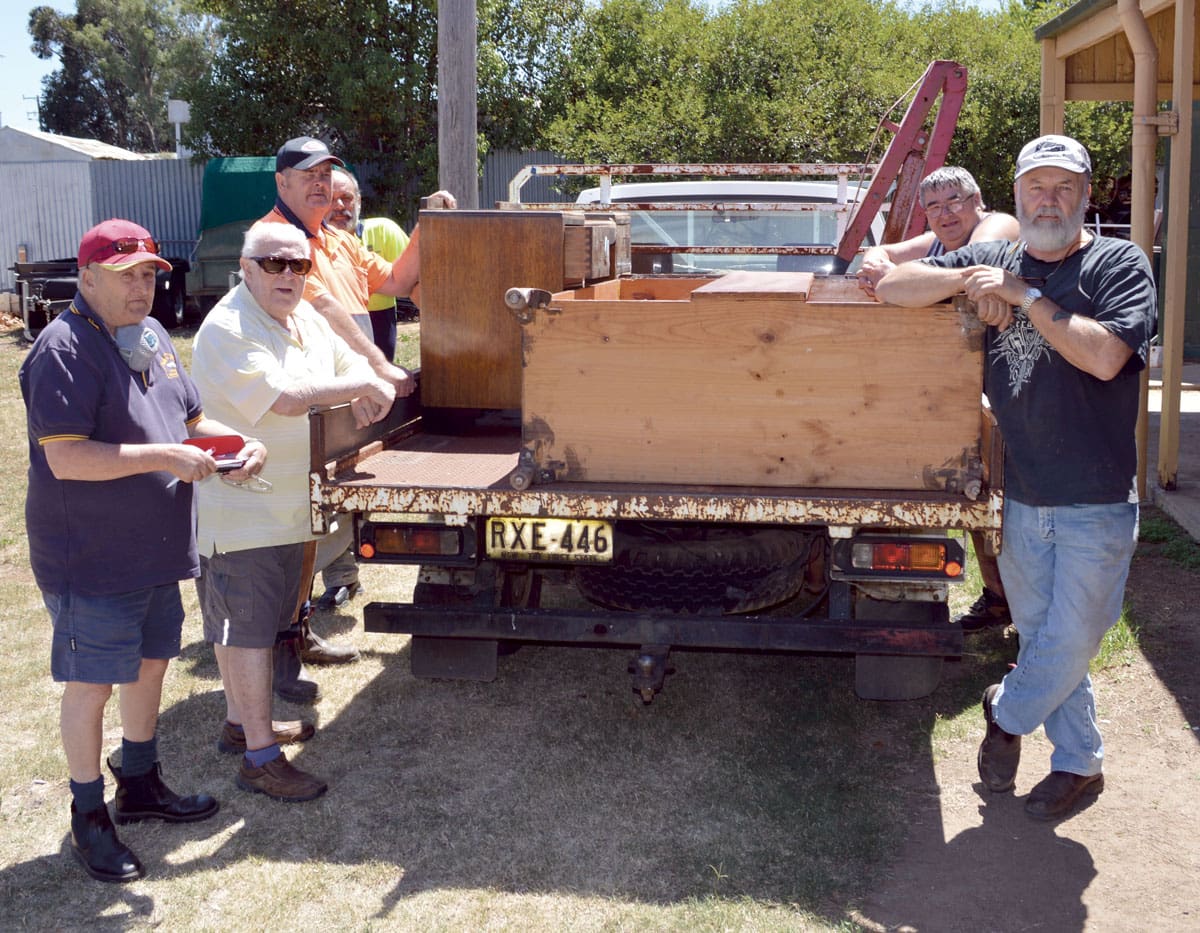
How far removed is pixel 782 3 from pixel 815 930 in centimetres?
1933

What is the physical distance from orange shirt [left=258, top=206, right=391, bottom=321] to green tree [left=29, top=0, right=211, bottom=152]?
5792cm

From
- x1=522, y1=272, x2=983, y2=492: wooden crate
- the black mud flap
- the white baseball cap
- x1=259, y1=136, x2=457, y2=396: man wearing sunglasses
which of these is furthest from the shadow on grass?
the white baseball cap

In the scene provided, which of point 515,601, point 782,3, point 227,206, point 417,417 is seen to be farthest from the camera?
point 782,3

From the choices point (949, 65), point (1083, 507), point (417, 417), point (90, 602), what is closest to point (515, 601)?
point (417, 417)

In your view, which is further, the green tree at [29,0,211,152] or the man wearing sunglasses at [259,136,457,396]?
the green tree at [29,0,211,152]

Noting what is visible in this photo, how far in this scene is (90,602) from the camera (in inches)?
145

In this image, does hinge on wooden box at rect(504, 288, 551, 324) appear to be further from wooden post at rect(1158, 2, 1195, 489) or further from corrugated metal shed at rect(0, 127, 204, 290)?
corrugated metal shed at rect(0, 127, 204, 290)

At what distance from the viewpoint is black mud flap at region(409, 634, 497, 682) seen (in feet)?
15.3

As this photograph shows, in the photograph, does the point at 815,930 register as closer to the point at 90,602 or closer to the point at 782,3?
the point at 90,602

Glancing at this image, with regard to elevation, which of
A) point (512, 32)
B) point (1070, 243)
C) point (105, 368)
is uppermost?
point (512, 32)

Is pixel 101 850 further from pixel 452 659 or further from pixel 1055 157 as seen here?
pixel 1055 157

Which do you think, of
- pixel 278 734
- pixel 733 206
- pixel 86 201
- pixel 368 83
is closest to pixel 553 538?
pixel 278 734

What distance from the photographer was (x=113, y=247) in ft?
11.9

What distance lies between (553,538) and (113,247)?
5.33 ft
